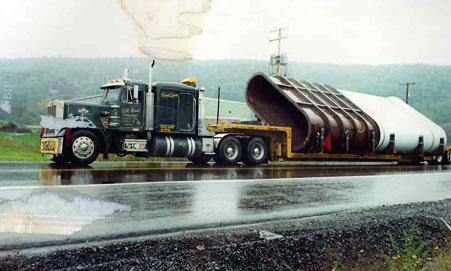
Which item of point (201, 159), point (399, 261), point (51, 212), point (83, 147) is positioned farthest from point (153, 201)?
point (201, 159)

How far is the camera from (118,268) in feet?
10.7

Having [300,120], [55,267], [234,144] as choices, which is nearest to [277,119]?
[300,120]

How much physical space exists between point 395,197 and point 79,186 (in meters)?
5.90

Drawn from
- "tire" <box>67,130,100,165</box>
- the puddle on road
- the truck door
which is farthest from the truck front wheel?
the puddle on road

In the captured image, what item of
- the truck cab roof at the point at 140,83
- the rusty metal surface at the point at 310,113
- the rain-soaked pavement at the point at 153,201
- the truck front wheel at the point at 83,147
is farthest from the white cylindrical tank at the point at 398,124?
the truck front wheel at the point at 83,147

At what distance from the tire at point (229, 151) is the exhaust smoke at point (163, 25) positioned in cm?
701

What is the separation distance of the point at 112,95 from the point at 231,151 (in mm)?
4890

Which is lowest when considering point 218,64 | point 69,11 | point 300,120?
point 300,120

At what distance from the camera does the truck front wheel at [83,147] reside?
1218 cm

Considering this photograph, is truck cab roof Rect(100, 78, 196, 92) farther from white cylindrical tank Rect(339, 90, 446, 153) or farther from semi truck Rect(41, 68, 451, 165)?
white cylindrical tank Rect(339, 90, 446, 153)

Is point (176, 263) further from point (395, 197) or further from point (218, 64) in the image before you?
point (218, 64)

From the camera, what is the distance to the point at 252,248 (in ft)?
13.0

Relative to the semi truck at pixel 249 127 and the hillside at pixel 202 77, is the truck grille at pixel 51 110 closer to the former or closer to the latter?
→ the semi truck at pixel 249 127

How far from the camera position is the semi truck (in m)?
13.1
